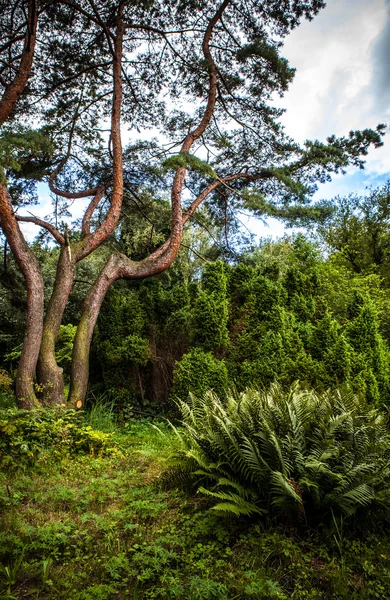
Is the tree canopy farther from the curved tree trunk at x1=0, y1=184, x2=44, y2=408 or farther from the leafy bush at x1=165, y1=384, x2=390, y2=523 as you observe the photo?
the leafy bush at x1=165, y1=384, x2=390, y2=523

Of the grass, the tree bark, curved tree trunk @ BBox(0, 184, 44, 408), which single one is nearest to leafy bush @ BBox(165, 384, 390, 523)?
the grass

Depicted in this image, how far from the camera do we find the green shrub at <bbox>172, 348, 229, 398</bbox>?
6238 mm

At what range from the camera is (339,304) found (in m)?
8.15

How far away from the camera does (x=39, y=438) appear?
486 cm

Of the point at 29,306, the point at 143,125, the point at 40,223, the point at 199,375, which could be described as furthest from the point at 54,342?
the point at 143,125

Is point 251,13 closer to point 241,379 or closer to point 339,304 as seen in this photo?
point 339,304

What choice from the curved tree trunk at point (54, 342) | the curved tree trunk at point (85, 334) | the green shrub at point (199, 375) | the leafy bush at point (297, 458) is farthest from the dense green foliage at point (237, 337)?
the leafy bush at point (297, 458)

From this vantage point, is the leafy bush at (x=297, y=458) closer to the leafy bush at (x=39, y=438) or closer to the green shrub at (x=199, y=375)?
the leafy bush at (x=39, y=438)

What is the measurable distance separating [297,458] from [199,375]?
134 inches

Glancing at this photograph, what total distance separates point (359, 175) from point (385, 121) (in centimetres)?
137

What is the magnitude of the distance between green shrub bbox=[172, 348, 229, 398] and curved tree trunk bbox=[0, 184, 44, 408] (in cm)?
237

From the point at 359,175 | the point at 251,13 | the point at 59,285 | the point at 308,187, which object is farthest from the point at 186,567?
the point at 251,13

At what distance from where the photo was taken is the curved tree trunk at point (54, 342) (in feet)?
20.6

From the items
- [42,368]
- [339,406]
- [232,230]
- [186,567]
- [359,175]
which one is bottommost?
[186,567]
